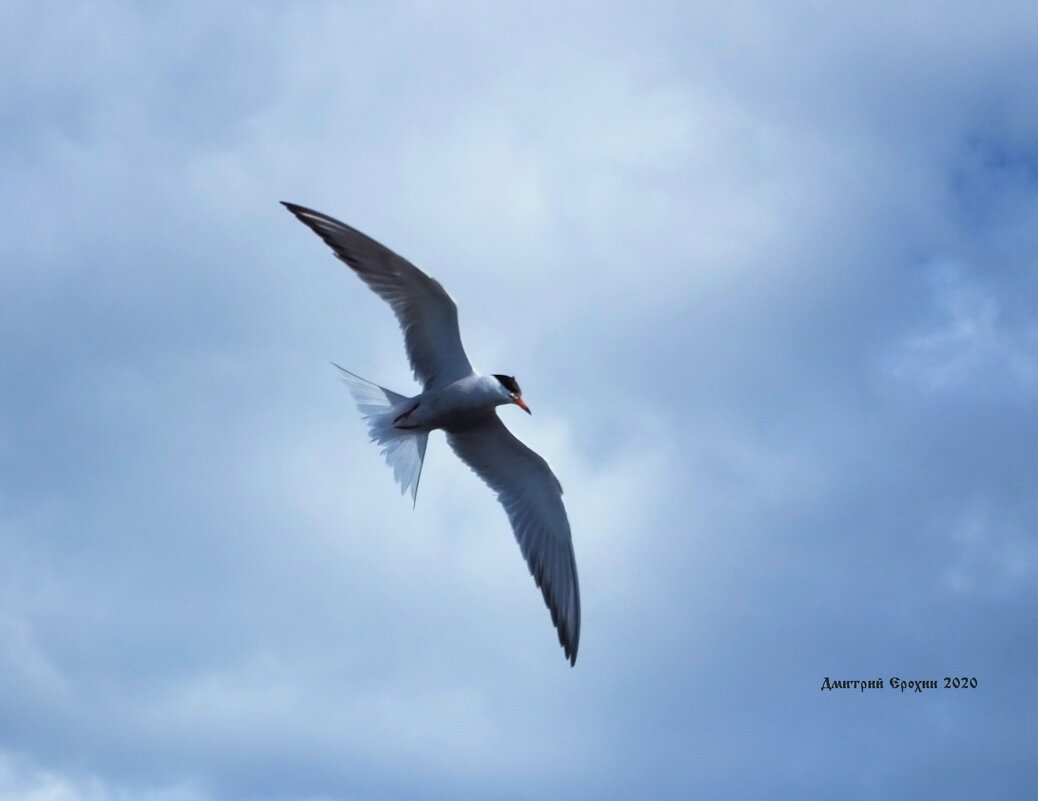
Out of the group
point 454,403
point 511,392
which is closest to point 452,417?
point 454,403

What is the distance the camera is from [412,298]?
16000mm

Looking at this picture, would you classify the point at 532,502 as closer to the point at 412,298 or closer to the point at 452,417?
the point at 452,417

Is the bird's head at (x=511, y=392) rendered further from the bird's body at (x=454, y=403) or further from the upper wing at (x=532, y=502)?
the upper wing at (x=532, y=502)

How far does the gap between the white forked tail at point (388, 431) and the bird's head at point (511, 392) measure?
1256 millimetres

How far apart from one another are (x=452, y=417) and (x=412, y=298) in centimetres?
164

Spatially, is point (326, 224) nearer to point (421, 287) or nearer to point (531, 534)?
point (421, 287)

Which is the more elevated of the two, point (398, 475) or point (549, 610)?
point (398, 475)

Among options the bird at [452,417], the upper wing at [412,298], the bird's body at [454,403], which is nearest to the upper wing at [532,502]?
the bird at [452,417]

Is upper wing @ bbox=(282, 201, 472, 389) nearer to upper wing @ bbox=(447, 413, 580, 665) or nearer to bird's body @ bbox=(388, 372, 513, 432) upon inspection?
bird's body @ bbox=(388, 372, 513, 432)

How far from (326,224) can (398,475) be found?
3.39m

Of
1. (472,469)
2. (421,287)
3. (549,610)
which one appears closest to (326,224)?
(421,287)

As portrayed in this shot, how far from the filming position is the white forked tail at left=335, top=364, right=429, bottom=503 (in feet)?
54.9

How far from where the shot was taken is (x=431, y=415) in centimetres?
1653

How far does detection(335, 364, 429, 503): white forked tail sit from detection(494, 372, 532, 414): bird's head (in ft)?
4.12
